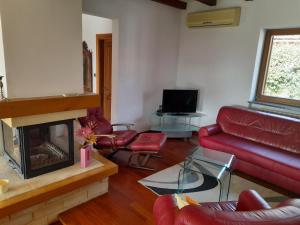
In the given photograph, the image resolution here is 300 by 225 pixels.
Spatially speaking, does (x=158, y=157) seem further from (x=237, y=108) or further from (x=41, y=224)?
(x=41, y=224)

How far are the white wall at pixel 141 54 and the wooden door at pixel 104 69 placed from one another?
87cm

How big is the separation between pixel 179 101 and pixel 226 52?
130cm

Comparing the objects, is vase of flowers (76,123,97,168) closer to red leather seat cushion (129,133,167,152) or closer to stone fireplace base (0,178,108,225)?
stone fireplace base (0,178,108,225)

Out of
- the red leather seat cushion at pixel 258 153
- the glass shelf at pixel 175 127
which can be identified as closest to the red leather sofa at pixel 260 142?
the red leather seat cushion at pixel 258 153

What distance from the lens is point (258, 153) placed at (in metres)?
2.94

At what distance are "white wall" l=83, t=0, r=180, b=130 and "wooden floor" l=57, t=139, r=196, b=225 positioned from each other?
1488 mm

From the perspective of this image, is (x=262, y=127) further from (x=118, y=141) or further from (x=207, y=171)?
(x=118, y=141)

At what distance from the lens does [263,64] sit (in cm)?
393

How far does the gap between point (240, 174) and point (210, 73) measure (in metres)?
2.16

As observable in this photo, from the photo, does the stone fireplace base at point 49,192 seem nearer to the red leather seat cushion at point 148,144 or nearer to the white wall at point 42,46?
the red leather seat cushion at point 148,144

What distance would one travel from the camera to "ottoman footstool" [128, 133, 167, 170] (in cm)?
308

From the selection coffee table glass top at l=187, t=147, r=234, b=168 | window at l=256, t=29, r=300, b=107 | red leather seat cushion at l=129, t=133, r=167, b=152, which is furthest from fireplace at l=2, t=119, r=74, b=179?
window at l=256, t=29, r=300, b=107

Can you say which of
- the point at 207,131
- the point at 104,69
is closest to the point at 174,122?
the point at 207,131

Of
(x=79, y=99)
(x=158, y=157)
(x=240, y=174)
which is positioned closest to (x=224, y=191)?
(x=240, y=174)
